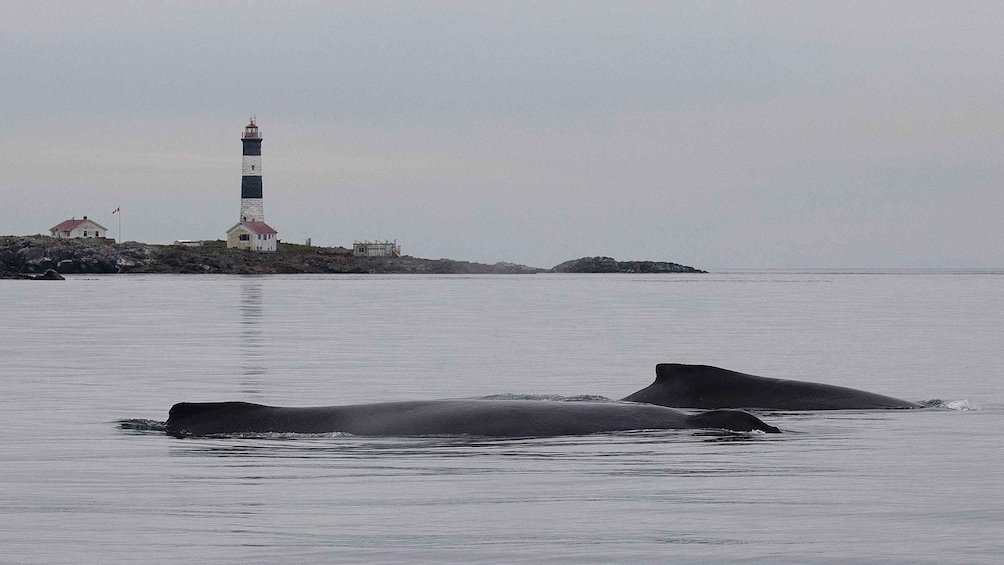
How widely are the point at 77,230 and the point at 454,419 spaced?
188879 millimetres

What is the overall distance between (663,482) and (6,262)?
18120cm

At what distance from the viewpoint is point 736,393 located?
1791 centimetres

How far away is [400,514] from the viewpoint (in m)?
9.61

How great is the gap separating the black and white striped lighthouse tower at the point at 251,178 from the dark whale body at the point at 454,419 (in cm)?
15007

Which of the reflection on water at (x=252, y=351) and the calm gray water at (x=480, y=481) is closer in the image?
the calm gray water at (x=480, y=481)

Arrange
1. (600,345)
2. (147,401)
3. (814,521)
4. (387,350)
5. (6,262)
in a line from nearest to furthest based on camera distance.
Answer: (814,521) < (147,401) < (387,350) < (600,345) < (6,262)

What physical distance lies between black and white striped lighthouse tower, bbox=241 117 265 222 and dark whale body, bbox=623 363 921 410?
14821cm

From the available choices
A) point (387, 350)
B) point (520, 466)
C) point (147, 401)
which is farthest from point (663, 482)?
point (387, 350)

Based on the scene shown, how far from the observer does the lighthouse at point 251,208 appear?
535 ft

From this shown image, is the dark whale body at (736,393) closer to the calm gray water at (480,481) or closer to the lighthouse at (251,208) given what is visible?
the calm gray water at (480,481)

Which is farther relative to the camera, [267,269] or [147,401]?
[267,269]

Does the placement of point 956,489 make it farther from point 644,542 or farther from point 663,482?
point 644,542

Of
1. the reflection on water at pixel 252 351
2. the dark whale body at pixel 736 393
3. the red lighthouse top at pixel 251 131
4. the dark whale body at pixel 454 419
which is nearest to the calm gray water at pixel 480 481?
the reflection on water at pixel 252 351

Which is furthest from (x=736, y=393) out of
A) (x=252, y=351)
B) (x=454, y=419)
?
(x=252, y=351)
